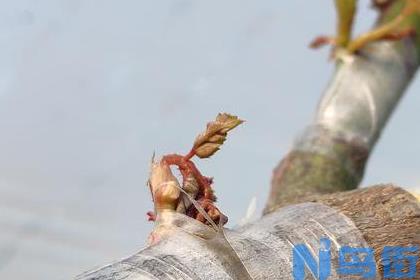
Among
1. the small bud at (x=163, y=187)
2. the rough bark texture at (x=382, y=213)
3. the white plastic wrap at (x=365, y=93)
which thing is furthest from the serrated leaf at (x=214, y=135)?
the white plastic wrap at (x=365, y=93)

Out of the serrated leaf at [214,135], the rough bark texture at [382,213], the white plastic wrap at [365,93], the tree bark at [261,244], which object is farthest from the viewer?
the white plastic wrap at [365,93]

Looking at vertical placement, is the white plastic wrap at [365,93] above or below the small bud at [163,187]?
above

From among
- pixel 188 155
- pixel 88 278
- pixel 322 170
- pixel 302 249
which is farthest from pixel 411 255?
pixel 322 170

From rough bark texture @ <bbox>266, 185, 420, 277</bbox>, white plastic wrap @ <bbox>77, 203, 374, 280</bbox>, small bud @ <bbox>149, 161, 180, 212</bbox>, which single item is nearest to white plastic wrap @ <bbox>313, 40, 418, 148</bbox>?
rough bark texture @ <bbox>266, 185, 420, 277</bbox>

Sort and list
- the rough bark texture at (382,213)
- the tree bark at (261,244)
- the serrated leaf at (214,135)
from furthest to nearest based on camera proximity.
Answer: the rough bark texture at (382,213)
the serrated leaf at (214,135)
the tree bark at (261,244)

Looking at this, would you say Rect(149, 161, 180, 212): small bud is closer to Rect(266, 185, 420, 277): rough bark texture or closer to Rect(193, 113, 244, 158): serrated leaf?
Rect(193, 113, 244, 158): serrated leaf

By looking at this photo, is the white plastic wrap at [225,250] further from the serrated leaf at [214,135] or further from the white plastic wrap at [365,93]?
the white plastic wrap at [365,93]

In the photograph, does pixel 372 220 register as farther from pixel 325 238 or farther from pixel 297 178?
pixel 297 178
